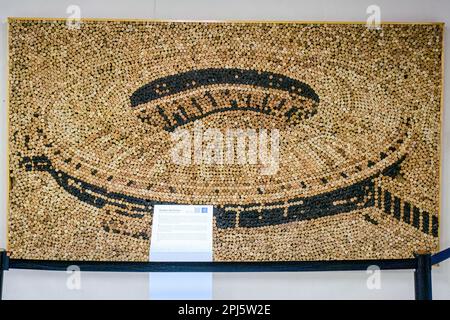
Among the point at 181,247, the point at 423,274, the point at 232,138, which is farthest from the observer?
the point at 232,138

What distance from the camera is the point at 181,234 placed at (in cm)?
213

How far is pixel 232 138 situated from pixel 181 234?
66 cm

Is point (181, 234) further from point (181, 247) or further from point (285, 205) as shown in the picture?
point (285, 205)

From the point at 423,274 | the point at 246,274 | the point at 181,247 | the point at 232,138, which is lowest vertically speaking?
the point at 246,274

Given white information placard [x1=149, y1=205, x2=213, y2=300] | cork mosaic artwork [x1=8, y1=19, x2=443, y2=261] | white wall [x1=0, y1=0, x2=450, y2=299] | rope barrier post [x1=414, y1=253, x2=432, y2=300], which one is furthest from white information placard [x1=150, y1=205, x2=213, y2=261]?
rope barrier post [x1=414, y1=253, x2=432, y2=300]

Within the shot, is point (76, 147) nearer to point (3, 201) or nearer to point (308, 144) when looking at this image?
point (3, 201)

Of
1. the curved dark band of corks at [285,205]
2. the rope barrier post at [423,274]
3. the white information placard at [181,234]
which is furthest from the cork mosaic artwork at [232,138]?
the rope barrier post at [423,274]

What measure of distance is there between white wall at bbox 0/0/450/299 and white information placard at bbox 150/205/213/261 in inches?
17.0

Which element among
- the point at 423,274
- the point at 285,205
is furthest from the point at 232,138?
the point at 423,274

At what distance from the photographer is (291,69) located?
96.6 inches

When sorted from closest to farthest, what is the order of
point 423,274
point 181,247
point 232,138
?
point 423,274 < point 181,247 < point 232,138

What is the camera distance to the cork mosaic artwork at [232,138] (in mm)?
2447

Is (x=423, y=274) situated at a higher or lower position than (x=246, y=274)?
higher

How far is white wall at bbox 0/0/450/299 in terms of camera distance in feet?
8.16
